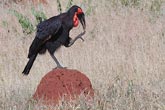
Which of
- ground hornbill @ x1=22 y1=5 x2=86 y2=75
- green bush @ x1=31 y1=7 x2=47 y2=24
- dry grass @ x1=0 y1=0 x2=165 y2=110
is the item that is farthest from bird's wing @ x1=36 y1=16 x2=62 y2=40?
green bush @ x1=31 y1=7 x2=47 y2=24

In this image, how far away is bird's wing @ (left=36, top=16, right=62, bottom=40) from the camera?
8039 mm

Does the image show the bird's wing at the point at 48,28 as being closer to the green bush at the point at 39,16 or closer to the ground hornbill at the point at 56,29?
the ground hornbill at the point at 56,29

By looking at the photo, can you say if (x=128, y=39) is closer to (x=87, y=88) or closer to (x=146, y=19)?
(x=146, y=19)

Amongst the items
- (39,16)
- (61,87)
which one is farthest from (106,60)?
(39,16)

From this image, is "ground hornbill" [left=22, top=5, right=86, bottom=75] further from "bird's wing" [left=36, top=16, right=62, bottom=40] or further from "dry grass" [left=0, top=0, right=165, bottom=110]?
"dry grass" [left=0, top=0, right=165, bottom=110]

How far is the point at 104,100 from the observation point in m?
6.49

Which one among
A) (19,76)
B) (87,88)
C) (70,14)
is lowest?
(19,76)

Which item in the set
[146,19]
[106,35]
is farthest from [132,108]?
[146,19]

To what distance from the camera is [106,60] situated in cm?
1090

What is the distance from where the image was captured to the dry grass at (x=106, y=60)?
6641mm

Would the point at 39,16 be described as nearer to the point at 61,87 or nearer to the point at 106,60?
the point at 106,60

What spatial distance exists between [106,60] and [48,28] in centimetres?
303

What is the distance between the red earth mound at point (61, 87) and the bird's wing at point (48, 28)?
0.74 meters

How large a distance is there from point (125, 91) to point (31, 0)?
35.9 feet
